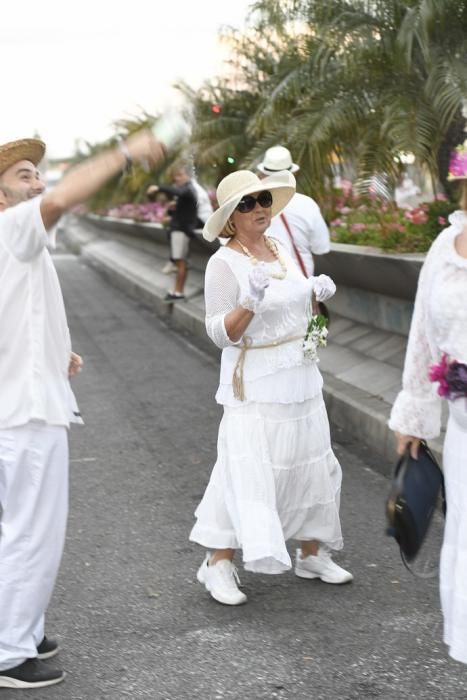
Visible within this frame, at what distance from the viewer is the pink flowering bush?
11.0m

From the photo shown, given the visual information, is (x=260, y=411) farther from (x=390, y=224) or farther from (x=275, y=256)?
(x=390, y=224)

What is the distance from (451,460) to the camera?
4.00 metres

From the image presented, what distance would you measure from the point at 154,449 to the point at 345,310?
3794 mm

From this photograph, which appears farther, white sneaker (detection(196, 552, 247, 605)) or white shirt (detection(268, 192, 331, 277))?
white shirt (detection(268, 192, 331, 277))

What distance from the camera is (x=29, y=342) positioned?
470 centimetres

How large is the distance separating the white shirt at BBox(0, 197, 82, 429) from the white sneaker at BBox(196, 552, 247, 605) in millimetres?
1299

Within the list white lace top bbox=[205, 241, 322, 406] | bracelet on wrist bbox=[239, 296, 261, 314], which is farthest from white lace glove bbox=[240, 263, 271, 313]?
white lace top bbox=[205, 241, 322, 406]

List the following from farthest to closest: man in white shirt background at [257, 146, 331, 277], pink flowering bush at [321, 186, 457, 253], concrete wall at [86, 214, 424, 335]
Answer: pink flowering bush at [321, 186, 457, 253]
concrete wall at [86, 214, 424, 335]
man in white shirt background at [257, 146, 331, 277]

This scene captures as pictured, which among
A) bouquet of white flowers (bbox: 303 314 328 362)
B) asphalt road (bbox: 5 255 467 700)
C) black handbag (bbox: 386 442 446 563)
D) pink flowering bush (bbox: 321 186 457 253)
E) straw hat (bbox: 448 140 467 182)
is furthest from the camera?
pink flowering bush (bbox: 321 186 457 253)

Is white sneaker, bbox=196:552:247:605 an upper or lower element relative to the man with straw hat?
lower

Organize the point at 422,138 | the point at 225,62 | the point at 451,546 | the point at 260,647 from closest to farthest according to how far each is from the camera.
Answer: the point at 451,546
the point at 260,647
the point at 422,138
the point at 225,62

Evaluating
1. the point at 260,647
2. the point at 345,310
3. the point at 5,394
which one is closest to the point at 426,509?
the point at 260,647

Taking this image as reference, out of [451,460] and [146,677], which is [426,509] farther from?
[146,677]

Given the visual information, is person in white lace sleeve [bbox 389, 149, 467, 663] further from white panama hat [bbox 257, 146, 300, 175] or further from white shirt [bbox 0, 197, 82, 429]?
white panama hat [bbox 257, 146, 300, 175]
